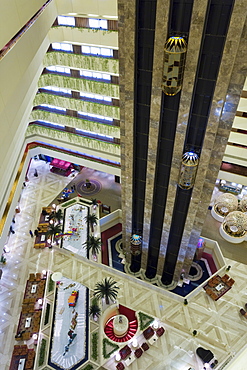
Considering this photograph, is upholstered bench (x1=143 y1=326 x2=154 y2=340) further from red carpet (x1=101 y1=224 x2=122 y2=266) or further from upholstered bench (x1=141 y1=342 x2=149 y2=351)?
red carpet (x1=101 y1=224 x2=122 y2=266)

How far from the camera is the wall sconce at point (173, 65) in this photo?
14.8m

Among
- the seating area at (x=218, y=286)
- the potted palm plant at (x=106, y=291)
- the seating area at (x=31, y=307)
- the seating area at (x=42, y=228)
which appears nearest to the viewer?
the seating area at (x=31, y=307)

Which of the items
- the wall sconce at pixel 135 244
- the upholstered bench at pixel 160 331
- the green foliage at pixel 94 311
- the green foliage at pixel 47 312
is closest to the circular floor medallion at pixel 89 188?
the wall sconce at pixel 135 244

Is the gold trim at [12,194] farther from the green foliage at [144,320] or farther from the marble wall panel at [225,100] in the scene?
the marble wall panel at [225,100]

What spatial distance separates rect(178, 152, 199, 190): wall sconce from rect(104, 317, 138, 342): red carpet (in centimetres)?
1279

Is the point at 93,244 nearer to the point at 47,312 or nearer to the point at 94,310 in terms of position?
the point at 94,310

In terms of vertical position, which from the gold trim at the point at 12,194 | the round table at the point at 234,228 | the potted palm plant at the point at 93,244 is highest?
the gold trim at the point at 12,194

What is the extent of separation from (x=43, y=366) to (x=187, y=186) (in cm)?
1723

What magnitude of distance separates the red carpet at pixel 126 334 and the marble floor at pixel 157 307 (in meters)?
1.42

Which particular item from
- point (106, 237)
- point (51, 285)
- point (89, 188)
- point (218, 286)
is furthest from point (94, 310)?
point (89, 188)

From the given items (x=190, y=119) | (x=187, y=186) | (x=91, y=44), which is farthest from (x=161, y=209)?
(x=91, y=44)

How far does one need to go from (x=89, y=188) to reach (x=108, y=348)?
19514 mm

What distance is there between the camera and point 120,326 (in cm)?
2336

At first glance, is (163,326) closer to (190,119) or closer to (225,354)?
(225,354)
